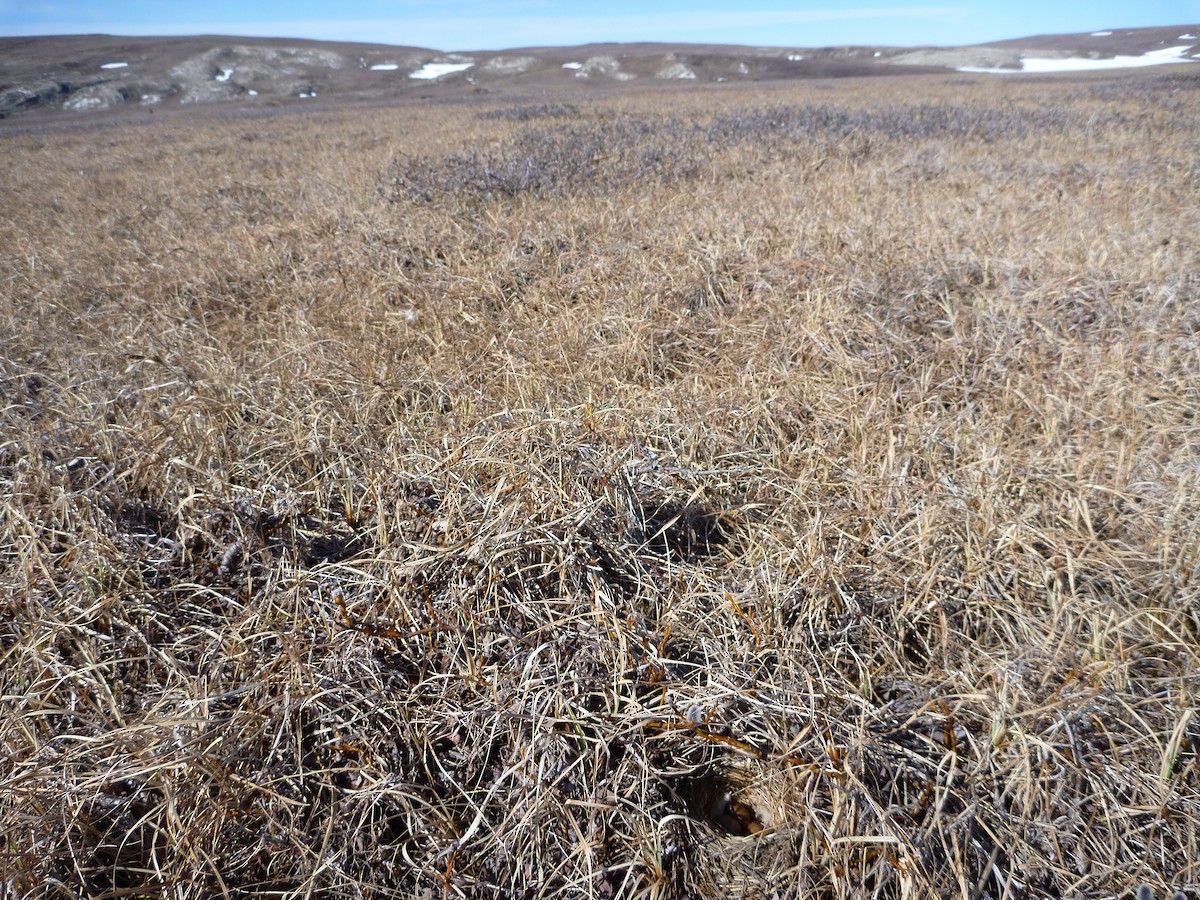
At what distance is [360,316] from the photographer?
417 cm

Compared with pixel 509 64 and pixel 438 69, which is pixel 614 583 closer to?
pixel 438 69

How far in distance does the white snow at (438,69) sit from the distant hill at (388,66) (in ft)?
0.25

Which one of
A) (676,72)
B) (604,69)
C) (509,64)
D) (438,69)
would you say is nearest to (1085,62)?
(676,72)

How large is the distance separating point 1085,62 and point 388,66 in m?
53.3

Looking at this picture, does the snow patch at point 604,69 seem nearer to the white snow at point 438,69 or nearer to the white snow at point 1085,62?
the white snow at point 438,69

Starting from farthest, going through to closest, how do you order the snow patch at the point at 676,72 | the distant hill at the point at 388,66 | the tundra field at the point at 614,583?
1. the snow patch at the point at 676,72
2. the distant hill at the point at 388,66
3. the tundra field at the point at 614,583

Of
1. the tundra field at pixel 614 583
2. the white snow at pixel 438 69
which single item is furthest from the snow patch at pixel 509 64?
the tundra field at pixel 614 583

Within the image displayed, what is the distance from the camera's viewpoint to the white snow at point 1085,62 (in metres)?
45.1

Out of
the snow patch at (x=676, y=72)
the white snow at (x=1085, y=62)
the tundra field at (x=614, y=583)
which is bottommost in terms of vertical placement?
the tundra field at (x=614, y=583)

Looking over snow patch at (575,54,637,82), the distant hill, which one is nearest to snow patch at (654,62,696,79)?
the distant hill

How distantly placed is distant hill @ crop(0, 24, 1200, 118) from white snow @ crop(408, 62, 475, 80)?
7 centimetres

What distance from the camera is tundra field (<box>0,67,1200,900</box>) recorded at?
1.53 metres

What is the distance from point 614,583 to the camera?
2160 mm

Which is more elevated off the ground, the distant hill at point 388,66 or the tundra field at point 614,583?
the distant hill at point 388,66
